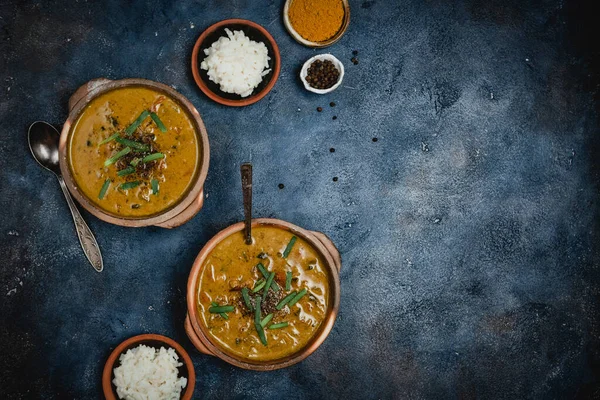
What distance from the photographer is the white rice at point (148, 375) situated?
3178 millimetres

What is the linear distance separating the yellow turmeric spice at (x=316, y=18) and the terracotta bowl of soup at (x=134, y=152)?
0.97 m

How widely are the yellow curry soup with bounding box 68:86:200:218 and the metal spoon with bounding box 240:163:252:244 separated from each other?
0.42 m

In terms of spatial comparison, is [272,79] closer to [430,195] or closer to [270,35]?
[270,35]

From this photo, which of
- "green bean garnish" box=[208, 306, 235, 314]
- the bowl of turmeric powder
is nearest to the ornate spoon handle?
"green bean garnish" box=[208, 306, 235, 314]

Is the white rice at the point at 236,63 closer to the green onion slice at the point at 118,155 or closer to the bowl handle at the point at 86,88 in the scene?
the bowl handle at the point at 86,88

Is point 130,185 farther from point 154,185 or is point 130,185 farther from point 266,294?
point 266,294

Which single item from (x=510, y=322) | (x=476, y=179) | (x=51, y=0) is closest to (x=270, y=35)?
(x=51, y=0)

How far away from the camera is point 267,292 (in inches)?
120

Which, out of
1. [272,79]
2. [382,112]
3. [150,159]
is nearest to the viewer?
[150,159]

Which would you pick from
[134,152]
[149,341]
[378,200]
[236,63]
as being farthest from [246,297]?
[236,63]

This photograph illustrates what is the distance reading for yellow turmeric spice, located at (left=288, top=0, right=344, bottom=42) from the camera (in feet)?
11.2

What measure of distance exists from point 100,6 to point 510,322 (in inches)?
136

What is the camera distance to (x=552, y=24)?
3699 millimetres

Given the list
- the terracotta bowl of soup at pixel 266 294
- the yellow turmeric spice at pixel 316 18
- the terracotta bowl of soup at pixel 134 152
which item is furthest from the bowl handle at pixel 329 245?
the yellow turmeric spice at pixel 316 18
